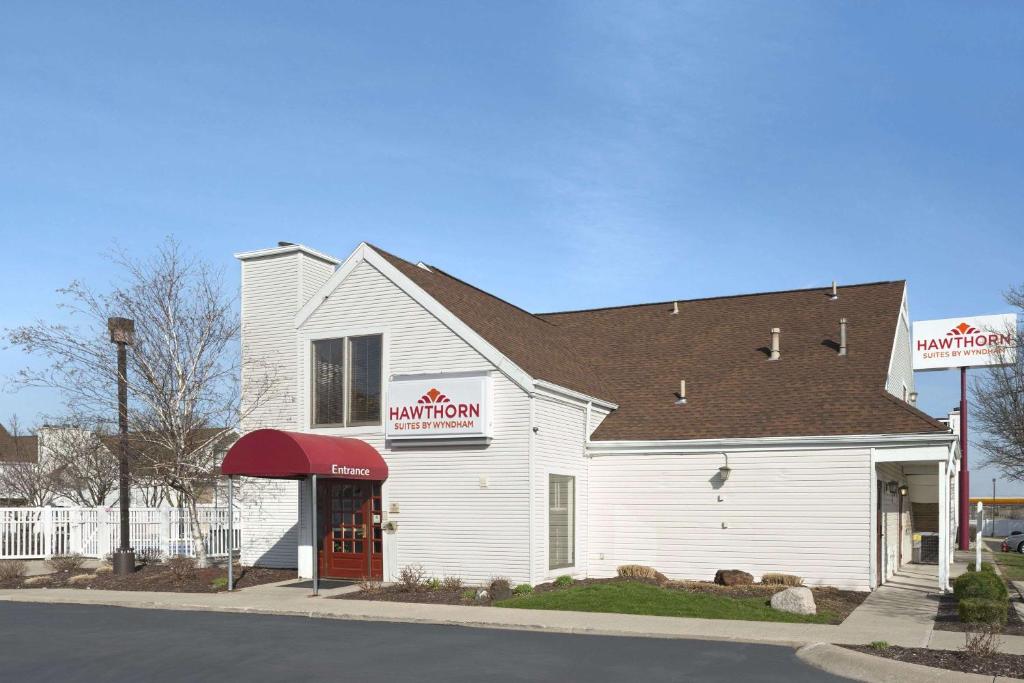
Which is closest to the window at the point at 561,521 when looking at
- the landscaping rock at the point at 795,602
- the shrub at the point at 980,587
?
the landscaping rock at the point at 795,602

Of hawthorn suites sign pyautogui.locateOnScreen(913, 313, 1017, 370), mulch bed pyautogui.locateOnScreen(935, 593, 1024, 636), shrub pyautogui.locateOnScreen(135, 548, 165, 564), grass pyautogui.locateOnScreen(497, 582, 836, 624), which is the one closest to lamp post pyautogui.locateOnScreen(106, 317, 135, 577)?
shrub pyautogui.locateOnScreen(135, 548, 165, 564)

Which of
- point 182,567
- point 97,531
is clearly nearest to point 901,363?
point 182,567

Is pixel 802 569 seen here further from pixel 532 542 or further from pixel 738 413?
pixel 532 542

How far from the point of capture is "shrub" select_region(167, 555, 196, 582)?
23438mm

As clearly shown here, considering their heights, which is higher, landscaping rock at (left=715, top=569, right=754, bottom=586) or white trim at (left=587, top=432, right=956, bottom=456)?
white trim at (left=587, top=432, right=956, bottom=456)

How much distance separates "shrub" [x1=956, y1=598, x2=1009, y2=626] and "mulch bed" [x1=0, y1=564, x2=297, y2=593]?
594 inches

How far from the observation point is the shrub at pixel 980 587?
54.7 ft

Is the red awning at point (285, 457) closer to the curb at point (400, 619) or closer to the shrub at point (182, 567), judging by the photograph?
the curb at point (400, 619)

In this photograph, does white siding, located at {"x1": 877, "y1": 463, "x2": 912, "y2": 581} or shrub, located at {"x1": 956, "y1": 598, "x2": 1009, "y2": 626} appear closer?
shrub, located at {"x1": 956, "y1": 598, "x2": 1009, "y2": 626}

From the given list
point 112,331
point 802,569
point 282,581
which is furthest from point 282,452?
point 802,569

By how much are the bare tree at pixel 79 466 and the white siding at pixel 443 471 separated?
414 inches

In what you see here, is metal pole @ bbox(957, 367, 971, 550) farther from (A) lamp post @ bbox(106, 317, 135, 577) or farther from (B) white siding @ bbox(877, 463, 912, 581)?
(A) lamp post @ bbox(106, 317, 135, 577)

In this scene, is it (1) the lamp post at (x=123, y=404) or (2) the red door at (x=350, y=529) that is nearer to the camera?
(2) the red door at (x=350, y=529)

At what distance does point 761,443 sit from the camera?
22656 mm
